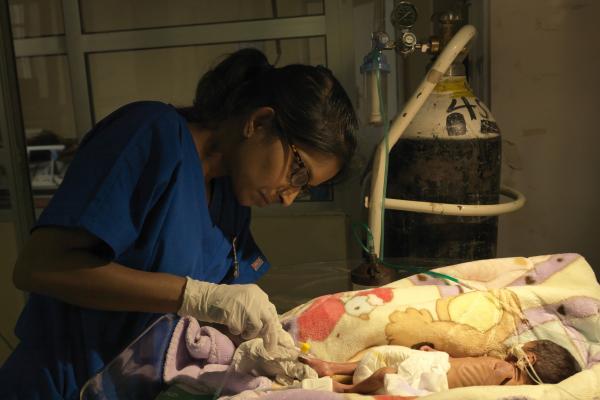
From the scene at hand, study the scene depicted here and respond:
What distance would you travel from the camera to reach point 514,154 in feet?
6.20

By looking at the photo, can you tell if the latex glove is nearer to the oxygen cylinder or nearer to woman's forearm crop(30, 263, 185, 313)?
woman's forearm crop(30, 263, 185, 313)

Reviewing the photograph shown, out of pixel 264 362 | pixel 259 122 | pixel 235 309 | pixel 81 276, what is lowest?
pixel 264 362

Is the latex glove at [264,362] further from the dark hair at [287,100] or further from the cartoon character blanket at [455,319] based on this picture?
the dark hair at [287,100]

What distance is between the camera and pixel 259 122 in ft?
3.63

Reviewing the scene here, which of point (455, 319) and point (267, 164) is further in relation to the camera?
point (455, 319)

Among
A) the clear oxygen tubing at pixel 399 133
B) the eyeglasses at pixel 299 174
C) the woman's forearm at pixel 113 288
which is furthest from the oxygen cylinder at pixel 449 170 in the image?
the woman's forearm at pixel 113 288

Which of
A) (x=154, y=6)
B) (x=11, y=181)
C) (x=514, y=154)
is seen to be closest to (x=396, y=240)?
(x=514, y=154)

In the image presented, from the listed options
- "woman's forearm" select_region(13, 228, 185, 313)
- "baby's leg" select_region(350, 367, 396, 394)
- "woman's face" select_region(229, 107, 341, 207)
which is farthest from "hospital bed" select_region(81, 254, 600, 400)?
"woman's forearm" select_region(13, 228, 185, 313)

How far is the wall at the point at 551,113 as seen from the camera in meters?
1.79

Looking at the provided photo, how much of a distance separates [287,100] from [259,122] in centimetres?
7

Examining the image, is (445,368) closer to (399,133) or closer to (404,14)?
(399,133)

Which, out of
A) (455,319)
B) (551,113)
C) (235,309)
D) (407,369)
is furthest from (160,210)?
(551,113)

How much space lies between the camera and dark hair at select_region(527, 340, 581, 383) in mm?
1203

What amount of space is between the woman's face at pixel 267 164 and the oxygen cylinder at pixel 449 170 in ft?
1.83
